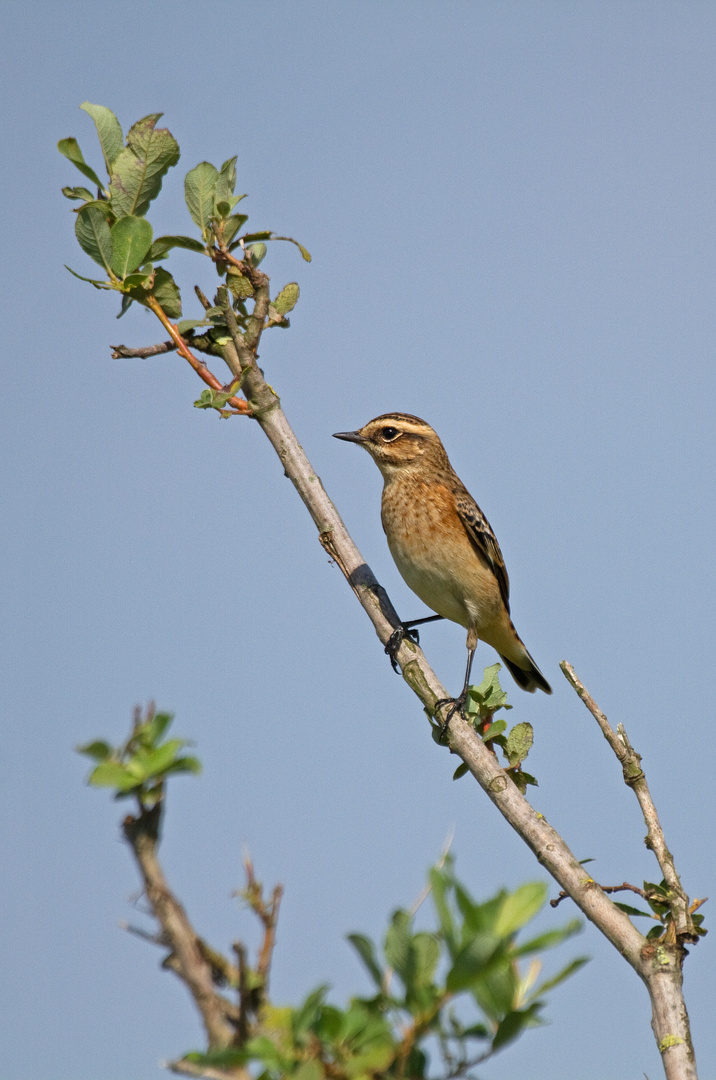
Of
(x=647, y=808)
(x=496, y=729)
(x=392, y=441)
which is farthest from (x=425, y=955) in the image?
(x=392, y=441)

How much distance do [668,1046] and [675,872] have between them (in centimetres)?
89

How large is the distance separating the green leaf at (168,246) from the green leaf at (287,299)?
1.69ft

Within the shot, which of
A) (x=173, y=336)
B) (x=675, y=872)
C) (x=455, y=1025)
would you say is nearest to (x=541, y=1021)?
(x=455, y=1025)

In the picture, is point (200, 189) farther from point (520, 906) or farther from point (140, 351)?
point (520, 906)

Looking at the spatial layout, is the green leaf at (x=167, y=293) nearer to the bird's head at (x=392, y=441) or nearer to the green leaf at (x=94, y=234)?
the green leaf at (x=94, y=234)

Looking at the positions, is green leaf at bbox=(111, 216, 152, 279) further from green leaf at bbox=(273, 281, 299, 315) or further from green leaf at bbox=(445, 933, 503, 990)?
green leaf at bbox=(445, 933, 503, 990)

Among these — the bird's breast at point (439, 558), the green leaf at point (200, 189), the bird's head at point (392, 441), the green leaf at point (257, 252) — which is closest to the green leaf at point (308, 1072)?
the green leaf at point (200, 189)

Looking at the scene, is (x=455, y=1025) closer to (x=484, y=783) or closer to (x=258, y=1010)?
(x=258, y=1010)

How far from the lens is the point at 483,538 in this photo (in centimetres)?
1031

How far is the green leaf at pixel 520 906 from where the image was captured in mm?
1819

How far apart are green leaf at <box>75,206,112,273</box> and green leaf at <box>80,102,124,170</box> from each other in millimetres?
285

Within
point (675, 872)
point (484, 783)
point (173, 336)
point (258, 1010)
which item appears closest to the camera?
point (258, 1010)

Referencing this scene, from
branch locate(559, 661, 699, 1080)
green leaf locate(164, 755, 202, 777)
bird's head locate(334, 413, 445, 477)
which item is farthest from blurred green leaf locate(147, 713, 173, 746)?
bird's head locate(334, 413, 445, 477)

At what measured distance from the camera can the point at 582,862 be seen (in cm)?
447
